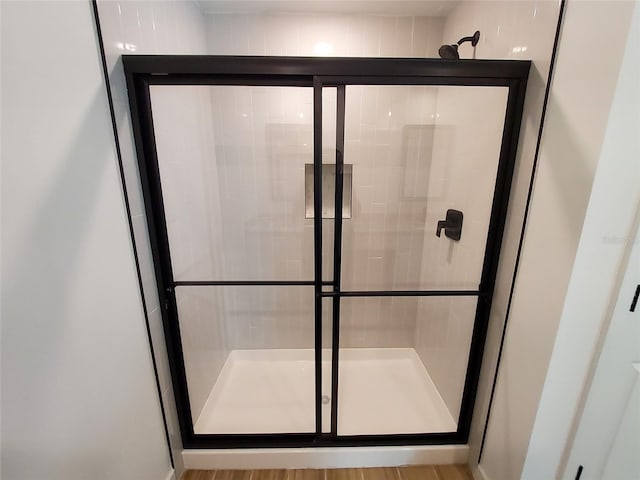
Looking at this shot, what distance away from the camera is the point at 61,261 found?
711 millimetres

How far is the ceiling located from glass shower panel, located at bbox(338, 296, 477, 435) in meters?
1.68

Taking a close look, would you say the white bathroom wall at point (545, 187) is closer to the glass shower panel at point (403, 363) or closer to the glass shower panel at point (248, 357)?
the glass shower panel at point (403, 363)

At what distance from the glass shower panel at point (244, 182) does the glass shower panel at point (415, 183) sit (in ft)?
1.14

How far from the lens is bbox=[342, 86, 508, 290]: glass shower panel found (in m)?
1.32

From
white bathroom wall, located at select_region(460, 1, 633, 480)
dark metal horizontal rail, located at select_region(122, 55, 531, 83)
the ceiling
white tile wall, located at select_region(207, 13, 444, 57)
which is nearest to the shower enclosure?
dark metal horizontal rail, located at select_region(122, 55, 531, 83)

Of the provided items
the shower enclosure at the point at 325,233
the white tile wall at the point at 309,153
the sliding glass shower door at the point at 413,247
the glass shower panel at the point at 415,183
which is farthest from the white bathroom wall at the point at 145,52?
the glass shower panel at the point at 415,183

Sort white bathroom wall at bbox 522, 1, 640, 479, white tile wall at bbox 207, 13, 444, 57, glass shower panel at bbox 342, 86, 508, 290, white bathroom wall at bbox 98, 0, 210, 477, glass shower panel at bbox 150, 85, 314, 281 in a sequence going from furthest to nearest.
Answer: white tile wall at bbox 207, 13, 444, 57 → glass shower panel at bbox 150, 85, 314, 281 → glass shower panel at bbox 342, 86, 508, 290 → white bathroom wall at bbox 98, 0, 210, 477 → white bathroom wall at bbox 522, 1, 640, 479

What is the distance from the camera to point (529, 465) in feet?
3.33

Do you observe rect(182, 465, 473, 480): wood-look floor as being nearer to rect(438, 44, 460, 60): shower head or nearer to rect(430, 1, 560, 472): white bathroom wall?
rect(430, 1, 560, 472): white bathroom wall

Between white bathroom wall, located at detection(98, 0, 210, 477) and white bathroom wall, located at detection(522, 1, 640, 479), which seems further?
white bathroom wall, located at detection(98, 0, 210, 477)

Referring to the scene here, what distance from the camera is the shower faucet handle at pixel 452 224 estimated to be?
1465mm

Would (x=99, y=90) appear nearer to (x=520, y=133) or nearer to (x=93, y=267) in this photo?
(x=93, y=267)

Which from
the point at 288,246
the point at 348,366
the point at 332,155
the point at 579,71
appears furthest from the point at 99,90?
the point at 348,366

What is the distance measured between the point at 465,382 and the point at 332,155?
4.80 feet
